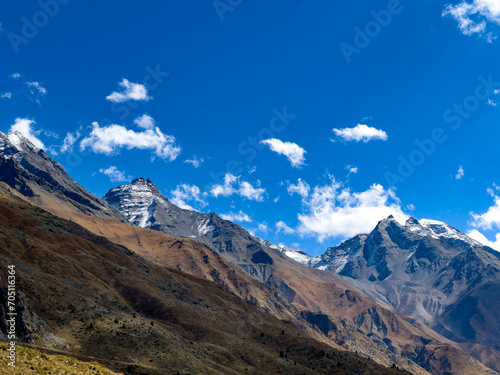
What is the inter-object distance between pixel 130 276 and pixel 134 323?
63425 millimetres

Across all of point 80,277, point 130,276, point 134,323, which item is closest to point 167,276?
point 130,276

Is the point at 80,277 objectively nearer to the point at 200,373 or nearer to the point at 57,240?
the point at 57,240

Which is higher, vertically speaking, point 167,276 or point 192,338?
point 167,276

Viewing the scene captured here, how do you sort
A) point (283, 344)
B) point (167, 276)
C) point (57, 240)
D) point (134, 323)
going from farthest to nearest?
point (167, 276), point (57, 240), point (283, 344), point (134, 323)

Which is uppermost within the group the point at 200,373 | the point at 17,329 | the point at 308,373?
Result: the point at 308,373

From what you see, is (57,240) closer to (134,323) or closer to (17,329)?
(134,323)

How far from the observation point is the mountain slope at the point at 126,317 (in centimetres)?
8694

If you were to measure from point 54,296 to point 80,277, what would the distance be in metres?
32.6

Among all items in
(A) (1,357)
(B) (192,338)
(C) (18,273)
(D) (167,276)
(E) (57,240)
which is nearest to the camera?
(A) (1,357)

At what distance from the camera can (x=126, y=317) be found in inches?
4158

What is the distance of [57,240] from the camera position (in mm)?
161125

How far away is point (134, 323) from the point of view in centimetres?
10238

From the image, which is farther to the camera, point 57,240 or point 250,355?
point 57,240

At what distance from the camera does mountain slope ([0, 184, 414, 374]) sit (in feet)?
285
